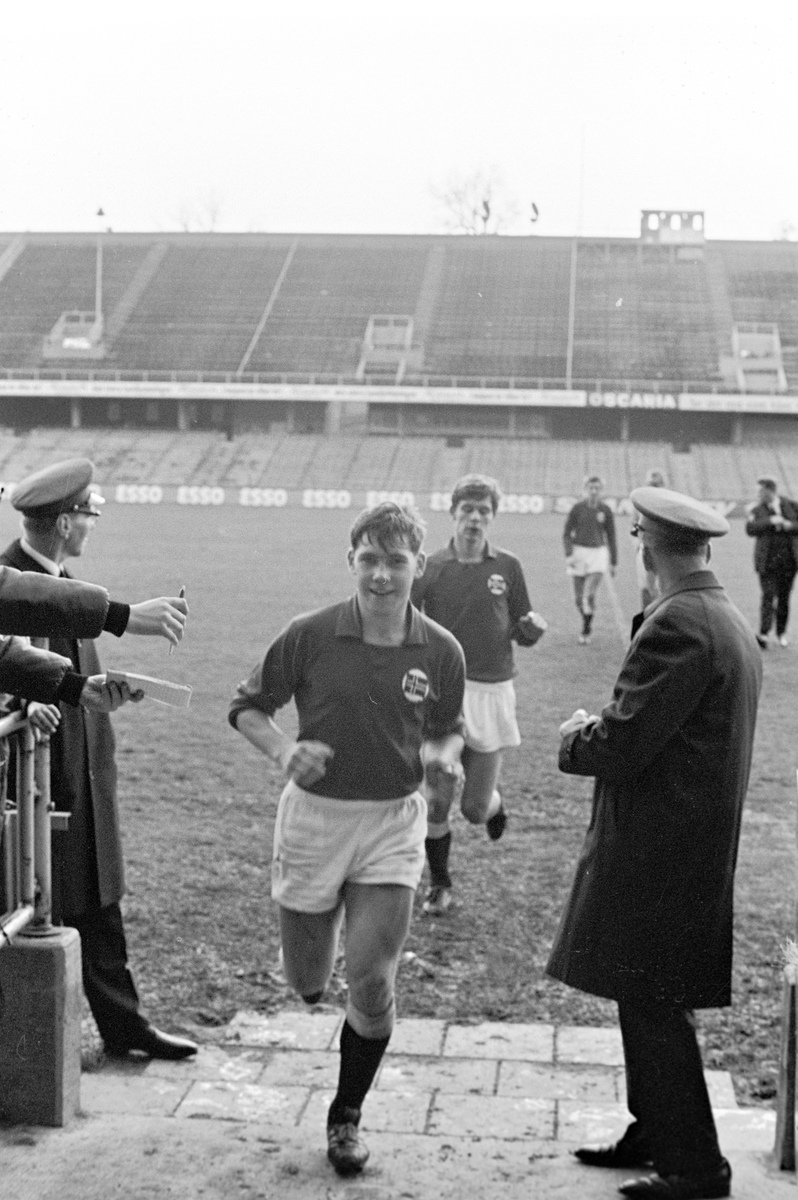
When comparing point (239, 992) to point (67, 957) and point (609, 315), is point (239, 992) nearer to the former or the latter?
point (67, 957)

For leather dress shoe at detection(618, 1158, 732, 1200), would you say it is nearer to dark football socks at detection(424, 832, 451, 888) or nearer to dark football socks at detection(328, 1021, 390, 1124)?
dark football socks at detection(328, 1021, 390, 1124)

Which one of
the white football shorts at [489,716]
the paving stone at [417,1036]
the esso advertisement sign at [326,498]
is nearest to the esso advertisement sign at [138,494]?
the esso advertisement sign at [326,498]

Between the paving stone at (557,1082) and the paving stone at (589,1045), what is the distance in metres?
0.08

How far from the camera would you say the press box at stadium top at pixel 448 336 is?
32688 millimetres

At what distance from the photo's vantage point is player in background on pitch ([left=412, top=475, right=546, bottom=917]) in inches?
244

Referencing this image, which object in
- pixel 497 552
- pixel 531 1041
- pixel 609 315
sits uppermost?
pixel 609 315

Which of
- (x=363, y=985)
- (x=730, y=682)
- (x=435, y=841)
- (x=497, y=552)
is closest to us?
(x=730, y=682)

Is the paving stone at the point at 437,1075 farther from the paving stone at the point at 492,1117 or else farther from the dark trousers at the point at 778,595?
the dark trousers at the point at 778,595

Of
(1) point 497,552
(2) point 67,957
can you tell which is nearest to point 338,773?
(2) point 67,957

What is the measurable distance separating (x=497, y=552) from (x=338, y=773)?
9.67 feet

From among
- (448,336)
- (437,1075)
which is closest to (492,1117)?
(437,1075)

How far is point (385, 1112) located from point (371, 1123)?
8 cm

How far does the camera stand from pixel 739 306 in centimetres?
3962

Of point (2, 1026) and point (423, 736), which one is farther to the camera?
point (423, 736)
